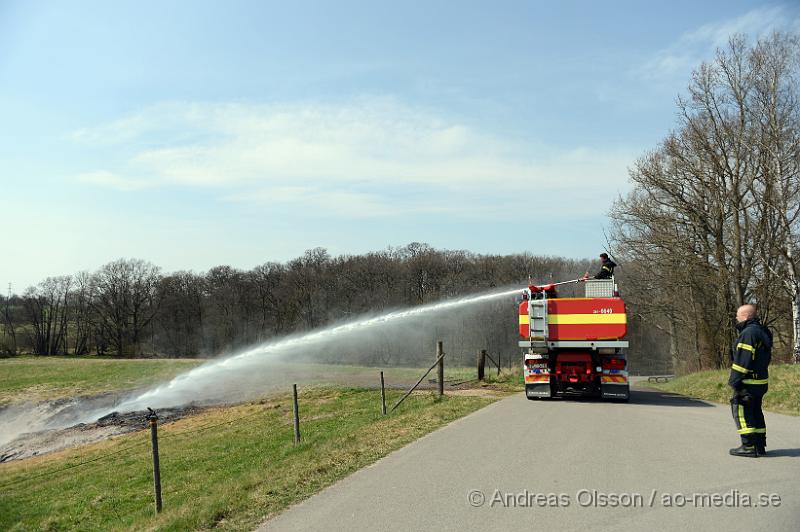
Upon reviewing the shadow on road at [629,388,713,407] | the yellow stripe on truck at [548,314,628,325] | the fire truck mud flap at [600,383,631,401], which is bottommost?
the shadow on road at [629,388,713,407]

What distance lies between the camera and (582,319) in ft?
49.5

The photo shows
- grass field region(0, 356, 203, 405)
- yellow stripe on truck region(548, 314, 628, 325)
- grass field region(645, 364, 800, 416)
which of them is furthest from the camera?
grass field region(0, 356, 203, 405)

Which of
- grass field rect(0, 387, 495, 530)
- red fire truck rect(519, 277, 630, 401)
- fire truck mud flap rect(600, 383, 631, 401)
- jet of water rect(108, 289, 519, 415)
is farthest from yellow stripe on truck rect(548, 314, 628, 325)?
jet of water rect(108, 289, 519, 415)

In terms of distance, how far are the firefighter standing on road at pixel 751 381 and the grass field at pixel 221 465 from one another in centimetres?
469

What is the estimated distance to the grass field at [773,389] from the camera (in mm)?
13703

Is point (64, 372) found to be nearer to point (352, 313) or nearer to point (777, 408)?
point (352, 313)

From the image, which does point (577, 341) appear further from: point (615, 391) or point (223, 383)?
point (223, 383)

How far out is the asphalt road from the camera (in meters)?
5.48

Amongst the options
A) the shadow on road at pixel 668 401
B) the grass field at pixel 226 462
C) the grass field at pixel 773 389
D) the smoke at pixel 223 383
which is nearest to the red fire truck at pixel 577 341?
the shadow on road at pixel 668 401

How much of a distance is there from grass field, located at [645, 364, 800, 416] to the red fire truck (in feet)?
10.5

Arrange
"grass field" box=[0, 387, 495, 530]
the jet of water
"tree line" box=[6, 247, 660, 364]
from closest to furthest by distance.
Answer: "grass field" box=[0, 387, 495, 530], the jet of water, "tree line" box=[6, 247, 660, 364]

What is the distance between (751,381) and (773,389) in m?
8.88

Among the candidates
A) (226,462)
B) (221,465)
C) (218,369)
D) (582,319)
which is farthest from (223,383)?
(582,319)

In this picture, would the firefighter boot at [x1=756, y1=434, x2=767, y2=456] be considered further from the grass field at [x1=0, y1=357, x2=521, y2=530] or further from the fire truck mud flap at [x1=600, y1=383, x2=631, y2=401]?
the fire truck mud flap at [x1=600, y1=383, x2=631, y2=401]
